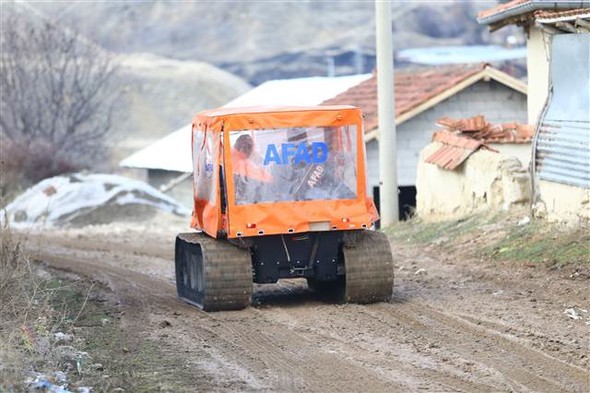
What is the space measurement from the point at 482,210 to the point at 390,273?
7050mm

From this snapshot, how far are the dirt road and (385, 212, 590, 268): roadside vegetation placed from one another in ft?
1.09

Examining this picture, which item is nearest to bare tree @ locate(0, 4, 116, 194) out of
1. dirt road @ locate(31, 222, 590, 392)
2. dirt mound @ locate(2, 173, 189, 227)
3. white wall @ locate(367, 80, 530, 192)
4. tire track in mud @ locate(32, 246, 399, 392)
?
dirt mound @ locate(2, 173, 189, 227)

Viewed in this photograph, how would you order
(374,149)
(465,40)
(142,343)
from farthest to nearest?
(465,40) < (374,149) < (142,343)

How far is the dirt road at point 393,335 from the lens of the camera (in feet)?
35.2

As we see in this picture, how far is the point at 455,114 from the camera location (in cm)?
3381

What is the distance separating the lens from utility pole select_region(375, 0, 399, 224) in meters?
24.4

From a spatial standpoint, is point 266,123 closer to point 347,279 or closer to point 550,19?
point 347,279

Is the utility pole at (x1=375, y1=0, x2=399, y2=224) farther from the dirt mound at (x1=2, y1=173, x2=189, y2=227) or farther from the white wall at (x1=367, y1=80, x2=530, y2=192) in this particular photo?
the dirt mound at (x1=2, y1=173, x2=189, y2=227)

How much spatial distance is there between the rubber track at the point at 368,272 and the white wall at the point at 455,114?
18.0 m

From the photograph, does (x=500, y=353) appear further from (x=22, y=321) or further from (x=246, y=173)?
(x=22, y=321)

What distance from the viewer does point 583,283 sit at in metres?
15.2

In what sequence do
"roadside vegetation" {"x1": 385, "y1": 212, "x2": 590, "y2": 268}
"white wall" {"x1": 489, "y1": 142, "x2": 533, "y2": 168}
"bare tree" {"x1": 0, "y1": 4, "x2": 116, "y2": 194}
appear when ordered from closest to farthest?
"roadside vegetation" {"x1": 385, "y1": 212, "x2": 590, "y2": 268}
"white wall" {"x1": 489, "y1": 142, "x2": 533, "y2": 168}
"bare tree" {"x1": 0, "y1": 4, "x2": 116, "y2": 194}

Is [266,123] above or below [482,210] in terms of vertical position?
above

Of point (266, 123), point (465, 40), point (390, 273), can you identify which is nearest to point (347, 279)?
point (390, 273)
